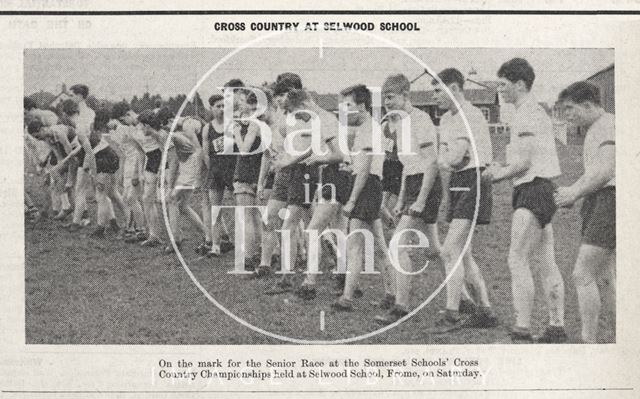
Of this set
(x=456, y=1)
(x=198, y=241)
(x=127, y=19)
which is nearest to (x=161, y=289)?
(x=198, y=241)

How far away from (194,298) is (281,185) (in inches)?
12.4

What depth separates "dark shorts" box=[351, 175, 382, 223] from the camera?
6.03 ft

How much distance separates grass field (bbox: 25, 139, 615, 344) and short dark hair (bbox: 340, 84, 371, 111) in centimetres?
33

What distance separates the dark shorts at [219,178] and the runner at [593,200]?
718 mm

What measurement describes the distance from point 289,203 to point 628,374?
829 millimetres

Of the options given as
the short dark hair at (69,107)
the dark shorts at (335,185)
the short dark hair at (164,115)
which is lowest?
the dark shorts at (335,185)

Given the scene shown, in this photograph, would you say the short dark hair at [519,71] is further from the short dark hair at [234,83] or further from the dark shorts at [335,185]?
the short dark hair at [234,83]

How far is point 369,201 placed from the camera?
6.05 ft

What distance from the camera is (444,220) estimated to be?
1.84 metres

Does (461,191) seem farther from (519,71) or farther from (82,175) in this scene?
(82,175)

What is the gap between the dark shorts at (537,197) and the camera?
5.98 ft

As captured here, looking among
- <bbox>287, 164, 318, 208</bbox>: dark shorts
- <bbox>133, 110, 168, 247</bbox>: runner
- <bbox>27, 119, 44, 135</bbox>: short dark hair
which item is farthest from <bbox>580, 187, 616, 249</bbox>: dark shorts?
<bbox>27, 119, 44, 135</bbox>: short dark hair

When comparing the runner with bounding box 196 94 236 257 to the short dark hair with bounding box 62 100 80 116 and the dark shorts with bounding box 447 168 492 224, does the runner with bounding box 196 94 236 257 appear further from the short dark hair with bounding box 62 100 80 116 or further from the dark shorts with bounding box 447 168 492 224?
the dark shorts with bounding box 447 168 492 224

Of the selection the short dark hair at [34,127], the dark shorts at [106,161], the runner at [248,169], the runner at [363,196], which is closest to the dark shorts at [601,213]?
the runner at [363,196]
